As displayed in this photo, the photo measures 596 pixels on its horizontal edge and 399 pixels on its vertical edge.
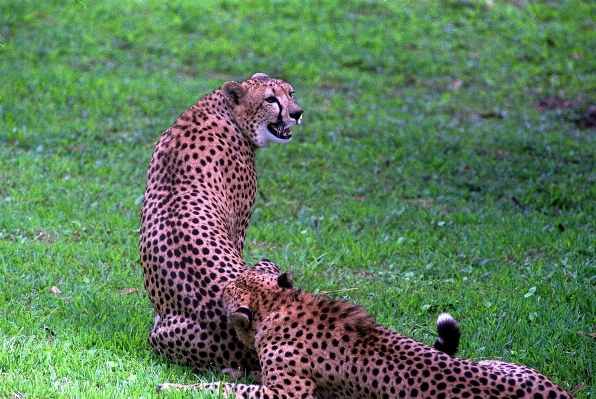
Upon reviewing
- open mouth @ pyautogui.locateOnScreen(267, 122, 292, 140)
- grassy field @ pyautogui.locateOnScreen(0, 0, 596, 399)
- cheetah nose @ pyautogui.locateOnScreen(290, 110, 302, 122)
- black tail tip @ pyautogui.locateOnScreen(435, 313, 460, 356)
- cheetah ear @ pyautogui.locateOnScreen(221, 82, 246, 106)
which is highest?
cheetah ear @ pyautogui.locateOnScreen(221, 82, 246, 106)

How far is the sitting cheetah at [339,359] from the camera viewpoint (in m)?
4.00

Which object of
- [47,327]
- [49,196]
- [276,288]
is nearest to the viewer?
[276,288]

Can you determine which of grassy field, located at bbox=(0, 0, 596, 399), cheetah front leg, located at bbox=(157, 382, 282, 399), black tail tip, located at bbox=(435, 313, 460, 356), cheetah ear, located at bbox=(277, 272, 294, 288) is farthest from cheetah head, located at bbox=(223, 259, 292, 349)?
black tail tip, located at bbox=(435, 313, 460, 356)

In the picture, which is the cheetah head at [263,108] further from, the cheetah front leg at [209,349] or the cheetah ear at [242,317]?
the cheetah ear at [242,317]

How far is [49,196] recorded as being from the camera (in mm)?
7836

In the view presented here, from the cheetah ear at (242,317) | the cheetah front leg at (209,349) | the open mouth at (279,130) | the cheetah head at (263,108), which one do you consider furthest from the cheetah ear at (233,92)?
the cheetah ear at (242,317)

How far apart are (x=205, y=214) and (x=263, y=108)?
1.10 meters

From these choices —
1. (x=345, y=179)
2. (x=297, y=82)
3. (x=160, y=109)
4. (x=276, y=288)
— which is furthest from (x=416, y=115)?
(x=276, y=288)

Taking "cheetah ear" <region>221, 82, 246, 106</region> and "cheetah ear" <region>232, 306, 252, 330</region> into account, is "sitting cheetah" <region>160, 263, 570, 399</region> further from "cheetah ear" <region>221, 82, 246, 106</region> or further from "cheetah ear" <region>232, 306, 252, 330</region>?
"cheetah ear" <region>221, 82, 246, 106</region>

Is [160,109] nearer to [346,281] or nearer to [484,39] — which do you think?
[346,281]

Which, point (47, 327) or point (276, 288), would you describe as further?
point (47, 327)

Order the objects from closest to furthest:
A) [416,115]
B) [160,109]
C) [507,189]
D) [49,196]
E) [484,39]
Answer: [49,196], [507,189], [160,109], [416,115], [484,39]

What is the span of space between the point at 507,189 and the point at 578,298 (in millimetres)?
3018

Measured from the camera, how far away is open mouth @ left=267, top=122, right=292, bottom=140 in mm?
6008
